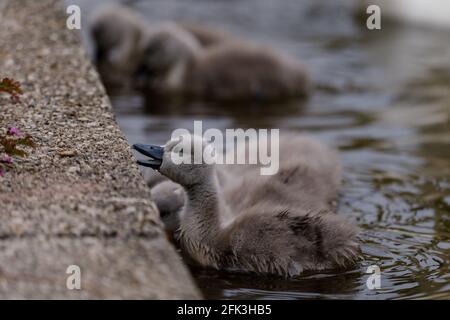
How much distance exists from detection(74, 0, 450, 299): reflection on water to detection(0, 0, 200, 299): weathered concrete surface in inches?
33.2

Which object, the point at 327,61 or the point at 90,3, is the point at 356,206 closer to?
the point at 327,61

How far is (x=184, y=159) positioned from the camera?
480 centimetres

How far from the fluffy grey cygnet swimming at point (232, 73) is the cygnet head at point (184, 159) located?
3948 mm

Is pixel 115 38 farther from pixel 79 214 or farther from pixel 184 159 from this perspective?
pixel 79 214

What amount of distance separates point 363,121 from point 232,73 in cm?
142

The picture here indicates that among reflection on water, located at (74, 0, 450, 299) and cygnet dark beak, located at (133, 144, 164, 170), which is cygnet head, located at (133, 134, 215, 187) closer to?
cygnet dark beak, located at (133, 144, 164, 170)

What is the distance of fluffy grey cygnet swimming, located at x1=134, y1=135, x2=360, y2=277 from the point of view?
15.3 ft

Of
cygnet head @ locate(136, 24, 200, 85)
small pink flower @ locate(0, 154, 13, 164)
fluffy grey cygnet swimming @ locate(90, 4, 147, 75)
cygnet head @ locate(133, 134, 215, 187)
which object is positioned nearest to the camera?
small pink flower @ locate(0, 154, 13, 164)

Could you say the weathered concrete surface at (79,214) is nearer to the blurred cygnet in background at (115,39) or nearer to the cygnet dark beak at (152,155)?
the cygnet dark beak at (152,155)

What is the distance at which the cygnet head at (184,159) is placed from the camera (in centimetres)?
479

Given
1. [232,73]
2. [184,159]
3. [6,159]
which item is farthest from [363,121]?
[6,159]

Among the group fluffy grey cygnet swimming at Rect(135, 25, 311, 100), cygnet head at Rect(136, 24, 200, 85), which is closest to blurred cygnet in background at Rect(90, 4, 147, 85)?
cygnet head at Rect(136, 24, 200, 85)

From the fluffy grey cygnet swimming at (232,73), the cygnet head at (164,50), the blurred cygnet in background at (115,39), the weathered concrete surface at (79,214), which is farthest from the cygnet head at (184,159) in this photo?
the blurred cygnet in background at (115,39)
